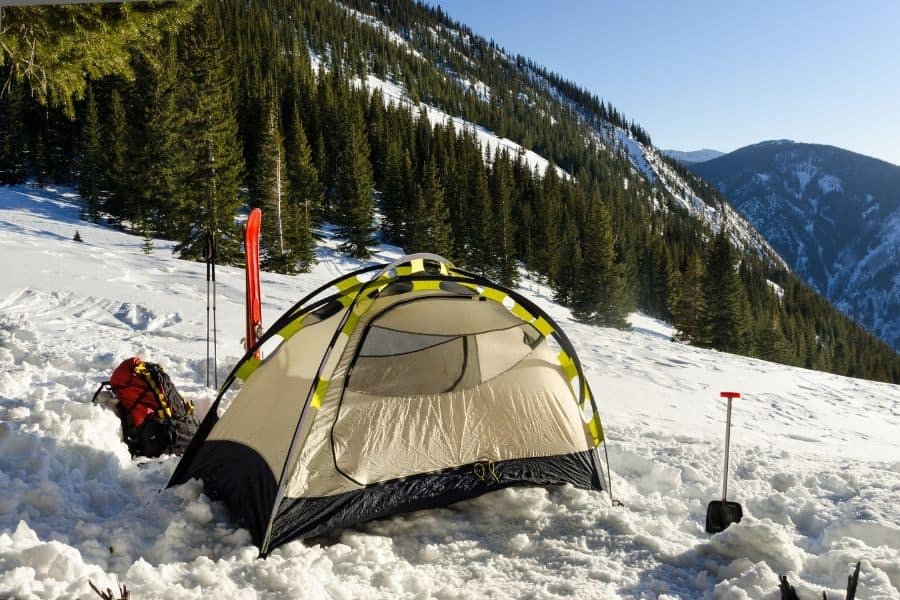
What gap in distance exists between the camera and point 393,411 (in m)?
4.68

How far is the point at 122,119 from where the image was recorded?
111ft

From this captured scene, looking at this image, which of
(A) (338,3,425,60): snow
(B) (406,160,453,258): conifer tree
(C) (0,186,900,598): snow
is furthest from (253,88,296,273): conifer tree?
(A) (338,3,425,60): snow

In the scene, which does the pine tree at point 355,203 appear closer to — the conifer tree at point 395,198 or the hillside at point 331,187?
the hillside at point 331,187

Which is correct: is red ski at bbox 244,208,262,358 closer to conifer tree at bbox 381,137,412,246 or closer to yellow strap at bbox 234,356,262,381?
yellow strap at bbox 234,356,262,381

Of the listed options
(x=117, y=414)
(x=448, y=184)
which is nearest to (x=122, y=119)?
(x=448, y=184)

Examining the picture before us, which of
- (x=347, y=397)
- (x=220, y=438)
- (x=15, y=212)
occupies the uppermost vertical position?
(x=15, y=212)

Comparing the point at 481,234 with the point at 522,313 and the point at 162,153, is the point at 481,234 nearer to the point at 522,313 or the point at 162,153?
the point at 162,153

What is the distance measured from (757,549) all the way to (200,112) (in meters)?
29.9

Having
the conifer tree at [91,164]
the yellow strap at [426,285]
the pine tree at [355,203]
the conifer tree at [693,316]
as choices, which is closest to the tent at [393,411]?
the yellow strap at [426,285]

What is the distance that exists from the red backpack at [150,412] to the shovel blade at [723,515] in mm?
4539

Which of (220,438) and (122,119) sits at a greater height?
(122,119)

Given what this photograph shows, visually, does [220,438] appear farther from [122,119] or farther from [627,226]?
[627,226]

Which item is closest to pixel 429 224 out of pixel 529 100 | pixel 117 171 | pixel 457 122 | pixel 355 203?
pixel 355 203

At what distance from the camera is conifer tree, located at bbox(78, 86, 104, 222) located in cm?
3114
